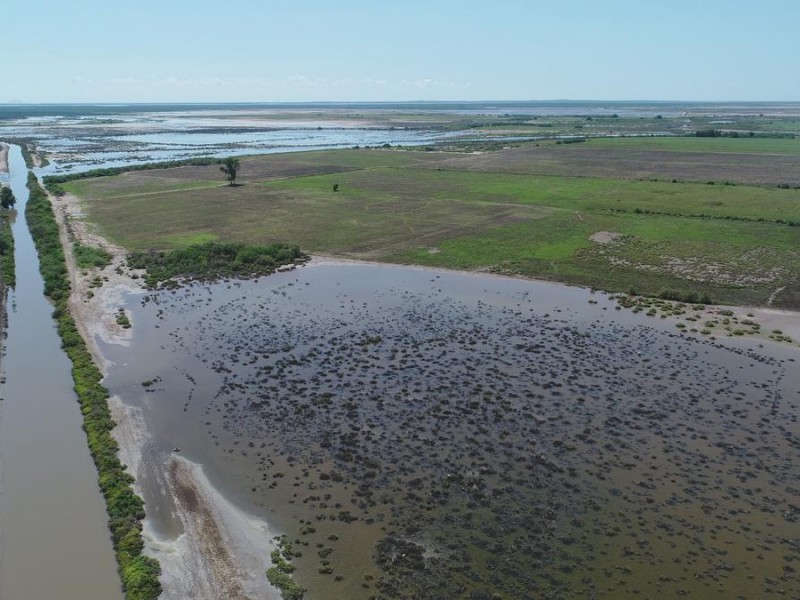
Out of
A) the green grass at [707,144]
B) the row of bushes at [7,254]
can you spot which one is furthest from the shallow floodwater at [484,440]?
the green grass at [707,144]

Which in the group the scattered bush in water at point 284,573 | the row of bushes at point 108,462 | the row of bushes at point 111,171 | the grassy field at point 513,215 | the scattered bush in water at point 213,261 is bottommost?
the scattered bush in water at point 284,573

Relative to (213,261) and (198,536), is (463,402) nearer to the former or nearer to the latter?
(198,536)

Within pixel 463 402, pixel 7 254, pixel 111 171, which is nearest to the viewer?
pixel 463 402

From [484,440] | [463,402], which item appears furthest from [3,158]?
[484,440]

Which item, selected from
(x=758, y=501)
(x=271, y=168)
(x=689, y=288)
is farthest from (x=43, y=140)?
(x=758, y=501)

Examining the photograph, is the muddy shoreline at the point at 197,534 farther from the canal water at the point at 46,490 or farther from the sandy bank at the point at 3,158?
the sandy bank at the point at 3,158
